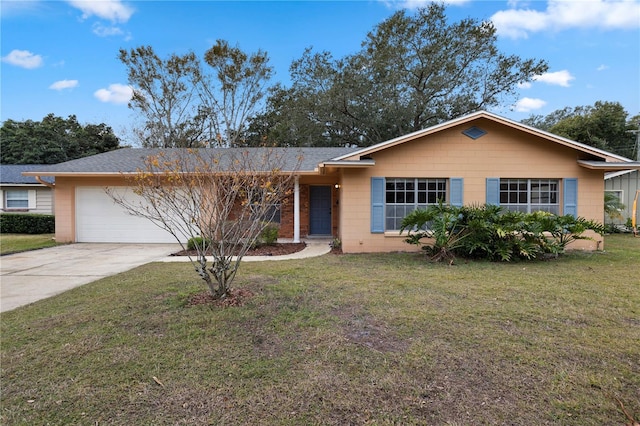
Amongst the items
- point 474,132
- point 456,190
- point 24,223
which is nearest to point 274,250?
point 456,190

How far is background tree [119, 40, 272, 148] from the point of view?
846 inches

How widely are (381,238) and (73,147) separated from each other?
1190 inches

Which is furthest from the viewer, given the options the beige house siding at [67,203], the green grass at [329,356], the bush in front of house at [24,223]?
the bush in front of house at [24,223]

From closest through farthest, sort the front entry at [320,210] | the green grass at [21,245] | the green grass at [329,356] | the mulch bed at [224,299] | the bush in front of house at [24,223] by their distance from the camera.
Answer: the green grass at [329,356]
the mulch bed at [224,299]
the green grass at [21,245]
the front entry at [320,210]
the bush in front of house at [24,223]

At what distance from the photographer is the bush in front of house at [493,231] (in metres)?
7.93

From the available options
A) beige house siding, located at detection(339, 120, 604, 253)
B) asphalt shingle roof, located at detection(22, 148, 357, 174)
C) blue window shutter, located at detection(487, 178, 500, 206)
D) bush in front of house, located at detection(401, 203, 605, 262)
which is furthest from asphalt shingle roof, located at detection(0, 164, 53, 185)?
blue window shutter, located at detection(487, 178, 500, 206)

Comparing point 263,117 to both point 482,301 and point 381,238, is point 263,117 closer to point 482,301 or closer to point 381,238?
point 381,238

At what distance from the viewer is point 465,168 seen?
9734 mm

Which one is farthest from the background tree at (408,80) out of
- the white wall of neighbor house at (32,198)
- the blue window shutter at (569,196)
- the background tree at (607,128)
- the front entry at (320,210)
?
the white wall of neighbor house at (32,198)

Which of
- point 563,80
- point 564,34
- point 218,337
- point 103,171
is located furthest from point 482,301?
point 563,80

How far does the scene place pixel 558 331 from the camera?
3.82 metres

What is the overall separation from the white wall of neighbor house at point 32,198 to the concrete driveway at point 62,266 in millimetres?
7482

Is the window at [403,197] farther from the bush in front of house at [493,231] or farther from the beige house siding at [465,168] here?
the bush in front of house at [493,231]

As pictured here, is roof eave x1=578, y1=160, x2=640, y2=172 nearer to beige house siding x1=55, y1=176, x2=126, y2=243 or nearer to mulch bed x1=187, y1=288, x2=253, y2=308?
mulch bed x1=187, y1=288, x2=253, y2=308
